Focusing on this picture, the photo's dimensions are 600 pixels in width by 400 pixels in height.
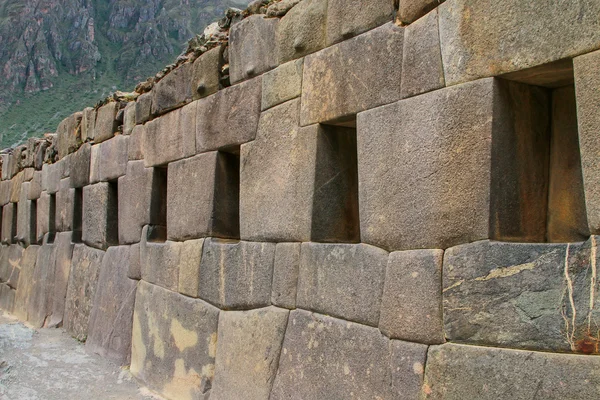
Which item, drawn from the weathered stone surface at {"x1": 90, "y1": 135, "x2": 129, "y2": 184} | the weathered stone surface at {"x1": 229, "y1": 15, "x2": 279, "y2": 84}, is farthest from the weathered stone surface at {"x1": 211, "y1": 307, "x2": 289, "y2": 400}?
the weathered stone surface at {"x1": 90, "y1": 135, "x2": 129, "y2": 184}

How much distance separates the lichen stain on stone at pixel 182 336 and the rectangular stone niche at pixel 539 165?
9.14 ft

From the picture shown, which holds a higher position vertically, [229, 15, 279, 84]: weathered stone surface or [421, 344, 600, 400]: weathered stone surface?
[229, 15, 279, 84]: weathered stone surface

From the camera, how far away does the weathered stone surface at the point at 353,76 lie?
3.12 m

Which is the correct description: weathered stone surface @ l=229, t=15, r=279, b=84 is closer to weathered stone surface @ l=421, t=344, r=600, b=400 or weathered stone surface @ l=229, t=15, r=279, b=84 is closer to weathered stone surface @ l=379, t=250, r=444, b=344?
weathered stone surface @ l=379, t=250, r=444, b=344

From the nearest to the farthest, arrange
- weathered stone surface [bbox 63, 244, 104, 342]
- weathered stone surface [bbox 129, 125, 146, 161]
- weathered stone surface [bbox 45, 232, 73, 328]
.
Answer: weathered stone surface [bbox 129, 125, 146, 161] < weathered stone surface [bbox 63, 244, 104, 342] < weathered stone surface [bbox 45, 232, 73, 328]

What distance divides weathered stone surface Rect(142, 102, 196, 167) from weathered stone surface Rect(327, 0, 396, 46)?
185cm

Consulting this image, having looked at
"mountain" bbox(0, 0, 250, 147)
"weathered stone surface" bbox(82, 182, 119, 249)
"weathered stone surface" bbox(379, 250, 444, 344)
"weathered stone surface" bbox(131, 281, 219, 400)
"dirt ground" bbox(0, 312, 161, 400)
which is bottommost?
"dirt ground" bbox(0, 312, 161, 400)

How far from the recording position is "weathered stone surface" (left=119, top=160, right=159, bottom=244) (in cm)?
582

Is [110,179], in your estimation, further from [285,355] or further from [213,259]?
[285,355]

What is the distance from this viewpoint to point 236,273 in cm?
431

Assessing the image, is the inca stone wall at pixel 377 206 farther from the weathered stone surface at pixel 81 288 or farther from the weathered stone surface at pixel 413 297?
the weathered stone surface at pixel 81 288

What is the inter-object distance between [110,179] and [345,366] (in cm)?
440

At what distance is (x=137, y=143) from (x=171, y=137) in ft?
2.88

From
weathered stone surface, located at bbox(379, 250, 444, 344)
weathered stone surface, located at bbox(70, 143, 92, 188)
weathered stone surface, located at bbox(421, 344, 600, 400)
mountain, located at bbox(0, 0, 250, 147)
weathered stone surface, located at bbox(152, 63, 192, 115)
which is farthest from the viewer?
mountain, located at bbox(0, 0, 250, 147)
